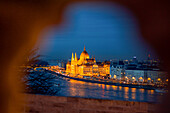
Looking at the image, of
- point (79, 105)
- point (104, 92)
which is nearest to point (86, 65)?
point (104, 92)

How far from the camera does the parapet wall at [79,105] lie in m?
1.51

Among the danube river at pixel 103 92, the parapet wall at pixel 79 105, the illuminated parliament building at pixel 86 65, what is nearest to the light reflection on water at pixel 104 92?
the danube river at pixel 103 92

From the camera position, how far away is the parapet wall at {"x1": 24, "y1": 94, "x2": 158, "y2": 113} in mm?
1514

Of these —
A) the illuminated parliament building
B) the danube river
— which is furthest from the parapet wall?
the danube river

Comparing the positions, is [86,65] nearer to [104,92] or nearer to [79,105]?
[104,92]

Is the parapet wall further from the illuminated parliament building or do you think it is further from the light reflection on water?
the light reflection on water

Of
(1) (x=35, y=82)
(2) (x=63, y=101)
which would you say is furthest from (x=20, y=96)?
(1) (x=35, y=82)

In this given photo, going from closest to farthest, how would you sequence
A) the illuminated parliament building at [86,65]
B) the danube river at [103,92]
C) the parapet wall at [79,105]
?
1. the parapet wall at [79,105]
2. the illuminated parliament building at [86,65]
3. the danube river at [103,92]

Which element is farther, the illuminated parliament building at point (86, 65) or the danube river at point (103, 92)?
the danube river at point (103, 92)

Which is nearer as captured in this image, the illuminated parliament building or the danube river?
the illuminated parliament building

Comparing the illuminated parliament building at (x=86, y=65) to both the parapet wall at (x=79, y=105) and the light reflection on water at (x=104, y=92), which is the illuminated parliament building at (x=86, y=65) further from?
the parapet wall at (x=79, y=105)

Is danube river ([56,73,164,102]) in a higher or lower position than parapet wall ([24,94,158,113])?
lower

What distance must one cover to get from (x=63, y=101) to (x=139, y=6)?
1.30m

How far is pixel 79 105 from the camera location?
163cm
